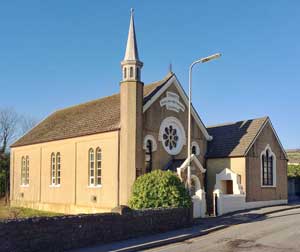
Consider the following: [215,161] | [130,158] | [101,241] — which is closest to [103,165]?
[130,158]

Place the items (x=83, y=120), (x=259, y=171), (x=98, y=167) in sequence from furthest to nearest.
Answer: (x=83, y=120), (x=259, y=171), (x=98, y=167)

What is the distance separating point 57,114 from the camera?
142 feet

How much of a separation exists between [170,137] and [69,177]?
348 inches

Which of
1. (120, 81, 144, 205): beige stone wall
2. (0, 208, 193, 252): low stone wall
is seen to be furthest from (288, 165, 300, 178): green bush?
(0, 208, 193, 252): low stone wall

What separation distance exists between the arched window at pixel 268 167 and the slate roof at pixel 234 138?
6.83 ft

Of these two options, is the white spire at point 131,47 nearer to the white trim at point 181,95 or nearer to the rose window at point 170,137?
the white trim at point 181,95

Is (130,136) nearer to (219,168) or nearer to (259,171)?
(219,168)

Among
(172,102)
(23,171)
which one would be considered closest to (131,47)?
(172,102)

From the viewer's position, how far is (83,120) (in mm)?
33688

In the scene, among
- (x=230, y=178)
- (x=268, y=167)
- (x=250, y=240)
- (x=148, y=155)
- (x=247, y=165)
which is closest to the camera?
(x=250, y=240)

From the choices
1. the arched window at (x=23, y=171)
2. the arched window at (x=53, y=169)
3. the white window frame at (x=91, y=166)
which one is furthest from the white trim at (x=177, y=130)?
the arched window at (x=23, y=171)

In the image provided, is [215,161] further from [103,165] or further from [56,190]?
[56,190]

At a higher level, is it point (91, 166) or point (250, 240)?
point (91, 166)

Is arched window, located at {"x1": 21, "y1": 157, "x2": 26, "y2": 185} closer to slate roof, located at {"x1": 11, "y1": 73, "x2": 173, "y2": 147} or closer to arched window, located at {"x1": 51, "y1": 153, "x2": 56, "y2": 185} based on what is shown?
slate roof, located at {"x1": 11, "y1": 73, "x2": 173, "y2": 147}
